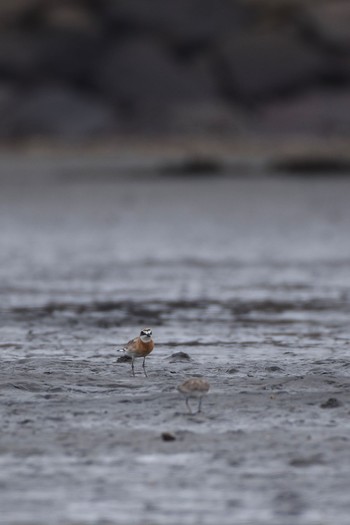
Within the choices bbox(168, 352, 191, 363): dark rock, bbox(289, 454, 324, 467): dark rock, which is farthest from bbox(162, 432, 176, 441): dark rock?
bbox(168, 352, 191, 363): dark rock

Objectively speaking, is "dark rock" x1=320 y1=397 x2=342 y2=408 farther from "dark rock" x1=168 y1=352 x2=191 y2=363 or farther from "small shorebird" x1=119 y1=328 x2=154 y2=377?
"dark rock" x1=168 y1=352 x2=191 y2=363

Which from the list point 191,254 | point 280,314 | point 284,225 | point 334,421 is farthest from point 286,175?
point 334,421

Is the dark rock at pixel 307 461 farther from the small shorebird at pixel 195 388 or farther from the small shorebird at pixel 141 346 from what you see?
the small shorebird at pixel 141 346

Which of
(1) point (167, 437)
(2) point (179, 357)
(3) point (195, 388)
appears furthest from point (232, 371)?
(1) point (167, 437)

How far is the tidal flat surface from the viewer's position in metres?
6.89

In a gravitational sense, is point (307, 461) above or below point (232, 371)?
below

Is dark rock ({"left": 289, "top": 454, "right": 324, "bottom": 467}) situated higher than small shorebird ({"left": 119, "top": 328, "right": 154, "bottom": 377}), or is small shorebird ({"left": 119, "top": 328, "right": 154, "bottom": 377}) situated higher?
small shorebird ({"left": 119, "top": 328, "right": 154, "bottom": 377})

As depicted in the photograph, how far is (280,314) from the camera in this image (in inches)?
598

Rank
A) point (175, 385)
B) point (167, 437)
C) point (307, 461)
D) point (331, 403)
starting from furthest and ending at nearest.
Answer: point (175, 385) < point (331, 403) < point (167, 437) < point (307, 461)

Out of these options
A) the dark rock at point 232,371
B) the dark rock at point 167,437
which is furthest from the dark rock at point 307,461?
the dark rock at point 232,371

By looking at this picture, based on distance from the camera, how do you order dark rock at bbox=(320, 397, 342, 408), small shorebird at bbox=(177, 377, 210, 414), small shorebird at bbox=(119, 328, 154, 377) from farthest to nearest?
small shorebird at bbox=(119, 328, 154, 377) → dark rock at bbox=(320, 397, 342, 408) → small shorebird at bbox=(177, 377, 210, 414)

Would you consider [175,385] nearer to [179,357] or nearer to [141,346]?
[141,346]

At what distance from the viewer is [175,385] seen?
1011 cm

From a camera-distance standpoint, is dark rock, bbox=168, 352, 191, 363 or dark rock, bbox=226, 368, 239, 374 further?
dark rock, bbox=168, 352, 191, 363
